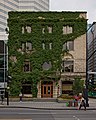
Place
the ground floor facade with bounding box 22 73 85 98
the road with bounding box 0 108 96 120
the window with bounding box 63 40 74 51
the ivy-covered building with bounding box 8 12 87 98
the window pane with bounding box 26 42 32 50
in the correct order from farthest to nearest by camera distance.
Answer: the window pane with bounding box 26 42 32 50, the window with bounding box 63 40 74 51, the ground floor facade with bounding box 22 73 85 98, the ivy-covered building with bounding box 8 12 87 98, the road with bounding box 0 108 96 120

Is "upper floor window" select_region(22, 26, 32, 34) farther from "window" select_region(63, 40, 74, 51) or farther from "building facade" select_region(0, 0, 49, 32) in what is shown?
"building facade" select_region(0, 0, 49, 32)

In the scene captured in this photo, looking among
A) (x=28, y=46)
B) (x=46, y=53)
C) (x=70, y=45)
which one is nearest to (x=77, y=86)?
(x=70, y=45)

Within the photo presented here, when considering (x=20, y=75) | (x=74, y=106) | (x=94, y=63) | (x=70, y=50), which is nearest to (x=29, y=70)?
(x=20, y=75)

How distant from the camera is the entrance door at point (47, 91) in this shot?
58.3 m

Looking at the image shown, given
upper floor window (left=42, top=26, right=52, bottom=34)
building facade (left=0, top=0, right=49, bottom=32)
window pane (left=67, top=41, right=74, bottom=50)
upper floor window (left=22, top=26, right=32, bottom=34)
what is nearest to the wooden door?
window pane (left=67, top=41, right=74, bottom=50)

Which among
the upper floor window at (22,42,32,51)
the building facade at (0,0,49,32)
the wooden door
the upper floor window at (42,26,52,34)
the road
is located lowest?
the wooden door

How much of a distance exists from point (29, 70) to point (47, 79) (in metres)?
3.13

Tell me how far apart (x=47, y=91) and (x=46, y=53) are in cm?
591

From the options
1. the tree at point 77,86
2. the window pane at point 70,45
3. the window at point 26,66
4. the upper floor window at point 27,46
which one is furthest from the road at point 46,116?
the upper floor window at point 27,46

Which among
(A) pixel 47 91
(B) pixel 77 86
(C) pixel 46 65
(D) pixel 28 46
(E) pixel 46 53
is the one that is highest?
(D) pixel 28 46

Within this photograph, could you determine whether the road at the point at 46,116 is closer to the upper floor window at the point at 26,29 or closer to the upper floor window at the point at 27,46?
the upper floor window at the point at 27,46

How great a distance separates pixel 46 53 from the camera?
57.6 meters

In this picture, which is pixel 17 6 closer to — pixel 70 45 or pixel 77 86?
pixel 70 45

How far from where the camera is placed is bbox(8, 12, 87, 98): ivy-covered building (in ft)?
189
